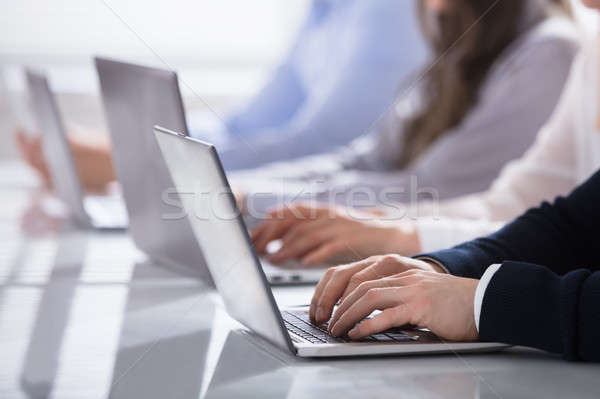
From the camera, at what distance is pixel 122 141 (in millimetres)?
1115

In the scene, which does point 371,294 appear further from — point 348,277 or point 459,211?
point 459,211

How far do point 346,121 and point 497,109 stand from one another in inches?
37.5

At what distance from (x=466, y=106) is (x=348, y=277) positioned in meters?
1.07

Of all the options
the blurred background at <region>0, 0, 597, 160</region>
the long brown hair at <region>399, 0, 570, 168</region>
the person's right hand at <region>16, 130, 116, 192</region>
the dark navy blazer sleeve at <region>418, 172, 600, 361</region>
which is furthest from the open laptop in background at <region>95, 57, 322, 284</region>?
the blurred background at <region>0, 0, 597, 160</region>

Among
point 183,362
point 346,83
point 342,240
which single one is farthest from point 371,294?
point 346,83

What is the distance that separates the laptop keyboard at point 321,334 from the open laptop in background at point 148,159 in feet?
0.77

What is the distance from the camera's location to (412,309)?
0.67 m

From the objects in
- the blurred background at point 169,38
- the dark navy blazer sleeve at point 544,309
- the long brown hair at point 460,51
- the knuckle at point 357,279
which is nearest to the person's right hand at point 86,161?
the long brown hair at point 460,51

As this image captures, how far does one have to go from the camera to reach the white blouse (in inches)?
51.6

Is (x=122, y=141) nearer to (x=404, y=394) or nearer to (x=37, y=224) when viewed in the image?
(x=37, y=224)

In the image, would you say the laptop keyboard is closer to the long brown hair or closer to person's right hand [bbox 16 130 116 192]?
the long brown hair

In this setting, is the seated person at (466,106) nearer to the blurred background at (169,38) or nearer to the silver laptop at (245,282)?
the silver laptop at (245,282)

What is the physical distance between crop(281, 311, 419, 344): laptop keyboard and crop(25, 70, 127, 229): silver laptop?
724mm

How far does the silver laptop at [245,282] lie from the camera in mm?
618
